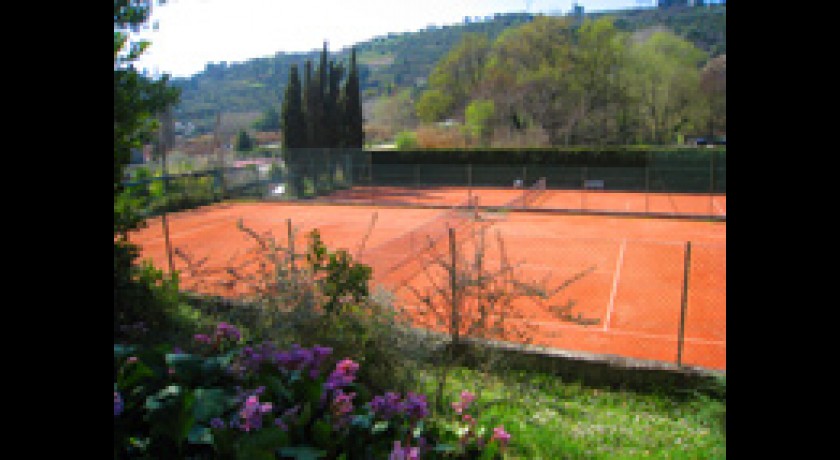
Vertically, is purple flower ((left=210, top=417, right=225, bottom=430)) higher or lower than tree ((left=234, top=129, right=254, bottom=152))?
lower

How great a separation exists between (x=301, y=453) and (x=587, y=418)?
356 cm

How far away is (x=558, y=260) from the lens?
1545 centimetres

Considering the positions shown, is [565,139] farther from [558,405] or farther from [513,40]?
[558,405]

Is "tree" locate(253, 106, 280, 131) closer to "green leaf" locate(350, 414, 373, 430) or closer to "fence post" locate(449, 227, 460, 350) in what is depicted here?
"fence post" locate(449, 227, 460, 350)

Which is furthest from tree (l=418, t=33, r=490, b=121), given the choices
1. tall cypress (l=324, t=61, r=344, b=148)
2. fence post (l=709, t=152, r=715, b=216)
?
fence post (l=709, t=152, r=715, b=216)

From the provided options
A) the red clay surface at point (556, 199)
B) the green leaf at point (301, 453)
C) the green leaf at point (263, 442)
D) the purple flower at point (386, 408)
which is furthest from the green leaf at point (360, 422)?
the red clay surface at point (556, 199)

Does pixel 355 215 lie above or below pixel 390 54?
below

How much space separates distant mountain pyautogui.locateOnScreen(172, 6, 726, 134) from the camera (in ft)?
336

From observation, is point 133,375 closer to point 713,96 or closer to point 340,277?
point 340,277

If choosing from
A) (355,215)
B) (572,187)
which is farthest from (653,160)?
(355,215)

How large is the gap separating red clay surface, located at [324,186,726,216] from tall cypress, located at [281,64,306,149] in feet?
18.1
